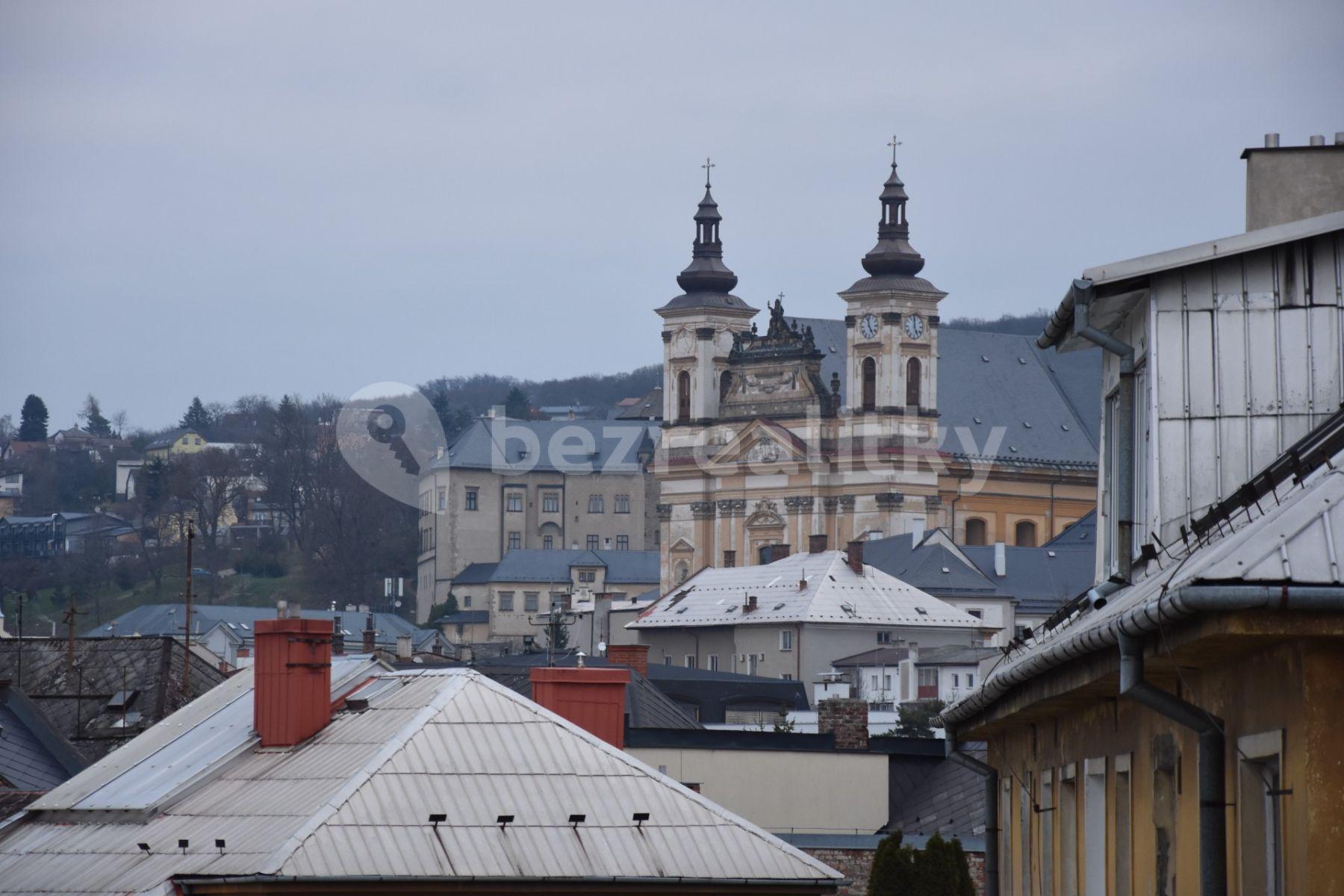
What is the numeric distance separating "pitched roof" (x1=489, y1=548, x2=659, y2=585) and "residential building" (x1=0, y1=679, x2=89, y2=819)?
10730cm

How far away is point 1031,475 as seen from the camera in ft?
351

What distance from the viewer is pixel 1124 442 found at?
10.2 m

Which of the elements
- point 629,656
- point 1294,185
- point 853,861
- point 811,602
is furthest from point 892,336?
point 1294,185

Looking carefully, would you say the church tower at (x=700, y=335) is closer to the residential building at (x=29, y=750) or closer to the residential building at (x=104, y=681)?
the residential building at (x=104, y=681)

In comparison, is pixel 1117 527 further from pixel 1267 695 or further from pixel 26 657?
pixel 26 657

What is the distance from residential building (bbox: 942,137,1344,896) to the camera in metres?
6.49

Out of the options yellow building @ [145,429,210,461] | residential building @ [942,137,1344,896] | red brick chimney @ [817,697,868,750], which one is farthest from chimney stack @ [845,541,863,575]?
yellow building @ [145,429,210,461]

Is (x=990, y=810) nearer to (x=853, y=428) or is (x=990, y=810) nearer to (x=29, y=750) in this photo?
(x=29, y=750)

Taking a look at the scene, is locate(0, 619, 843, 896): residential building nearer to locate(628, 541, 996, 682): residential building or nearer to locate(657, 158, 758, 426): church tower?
locate(628, 541, 996, 682): residential building

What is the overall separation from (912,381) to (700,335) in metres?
8.84

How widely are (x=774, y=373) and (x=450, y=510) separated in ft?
135

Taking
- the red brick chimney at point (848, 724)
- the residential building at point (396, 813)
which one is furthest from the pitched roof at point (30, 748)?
the red brick chimney at point (848, 724)

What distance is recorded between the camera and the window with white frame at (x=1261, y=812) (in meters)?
6.83

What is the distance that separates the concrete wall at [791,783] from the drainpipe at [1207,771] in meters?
22.2
